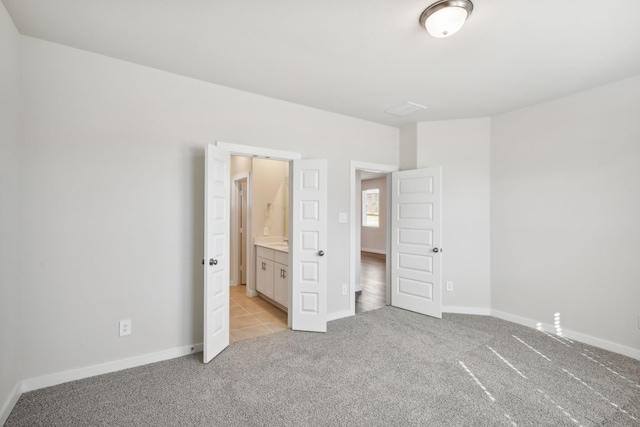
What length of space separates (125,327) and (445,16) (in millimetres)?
3454

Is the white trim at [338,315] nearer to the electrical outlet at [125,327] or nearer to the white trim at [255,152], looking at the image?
the white trim at [255,152]

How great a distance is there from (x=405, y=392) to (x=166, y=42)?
10.8ft

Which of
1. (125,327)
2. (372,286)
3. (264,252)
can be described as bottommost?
(372,286)

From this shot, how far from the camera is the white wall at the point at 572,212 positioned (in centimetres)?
290

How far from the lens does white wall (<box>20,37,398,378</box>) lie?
2307 millimetres

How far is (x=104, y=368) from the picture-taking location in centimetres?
250

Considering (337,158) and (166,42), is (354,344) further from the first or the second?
(166,42)

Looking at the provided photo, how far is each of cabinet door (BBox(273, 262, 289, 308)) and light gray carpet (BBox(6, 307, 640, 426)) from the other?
871 millimetres

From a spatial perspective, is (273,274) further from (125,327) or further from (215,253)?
(125,327)

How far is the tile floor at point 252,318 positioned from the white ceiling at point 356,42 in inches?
107

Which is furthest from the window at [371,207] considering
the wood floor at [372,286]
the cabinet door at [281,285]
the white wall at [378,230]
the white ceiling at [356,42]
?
the white ceiling at [356,42]

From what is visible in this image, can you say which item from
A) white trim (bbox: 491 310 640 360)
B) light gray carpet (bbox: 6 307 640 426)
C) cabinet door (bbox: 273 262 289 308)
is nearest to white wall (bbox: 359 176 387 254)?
white trim (bbox: 491 310 640 360)

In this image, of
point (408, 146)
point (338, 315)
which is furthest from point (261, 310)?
point (408, 146)

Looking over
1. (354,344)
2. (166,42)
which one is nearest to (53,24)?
(166,42)
